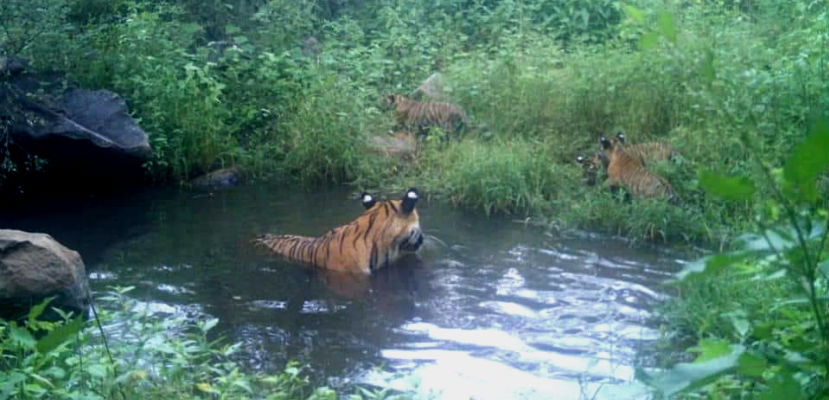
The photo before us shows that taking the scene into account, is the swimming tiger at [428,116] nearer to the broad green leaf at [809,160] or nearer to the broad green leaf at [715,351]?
the broad green leaf at [715,351]

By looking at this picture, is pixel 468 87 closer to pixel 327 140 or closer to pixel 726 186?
pixel 327 140

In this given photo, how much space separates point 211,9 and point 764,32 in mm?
6463

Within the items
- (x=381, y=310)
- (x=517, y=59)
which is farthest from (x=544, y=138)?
(x=381, y=310)

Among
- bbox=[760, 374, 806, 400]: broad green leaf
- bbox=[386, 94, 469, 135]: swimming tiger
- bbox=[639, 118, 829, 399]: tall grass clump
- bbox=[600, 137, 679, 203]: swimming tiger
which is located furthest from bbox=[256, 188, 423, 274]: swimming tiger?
bbox=[760, 374, 806, 400]: broad green leaf

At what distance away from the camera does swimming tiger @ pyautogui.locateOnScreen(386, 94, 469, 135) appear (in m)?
11.5

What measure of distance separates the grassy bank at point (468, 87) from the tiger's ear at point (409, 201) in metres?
1.48

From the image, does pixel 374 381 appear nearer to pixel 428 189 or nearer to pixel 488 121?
pixel 428 189

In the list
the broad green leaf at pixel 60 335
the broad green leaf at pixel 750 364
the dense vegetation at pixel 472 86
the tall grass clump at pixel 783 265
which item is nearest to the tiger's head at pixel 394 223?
the dense vegetation at pixel 472 86

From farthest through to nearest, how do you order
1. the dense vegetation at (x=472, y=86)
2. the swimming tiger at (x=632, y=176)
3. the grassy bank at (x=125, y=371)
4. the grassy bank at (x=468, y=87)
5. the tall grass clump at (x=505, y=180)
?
the tall grass clump at (x=505, y=180) < the grassy bank at (x=468, y=87) < the swimming tiger at (x=632, y=176) < the dense vegetation at (x=472, y=86) < the grassy bank at (x=125, y=371)

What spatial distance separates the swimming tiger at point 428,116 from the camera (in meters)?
11.5

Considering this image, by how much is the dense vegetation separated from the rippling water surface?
529 millimetres

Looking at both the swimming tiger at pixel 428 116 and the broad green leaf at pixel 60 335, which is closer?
the broad green leaf at pixel 60 335

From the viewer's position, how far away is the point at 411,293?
7.49 m

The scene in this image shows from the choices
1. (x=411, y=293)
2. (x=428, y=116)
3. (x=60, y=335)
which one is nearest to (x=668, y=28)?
(x=60, y=335)
